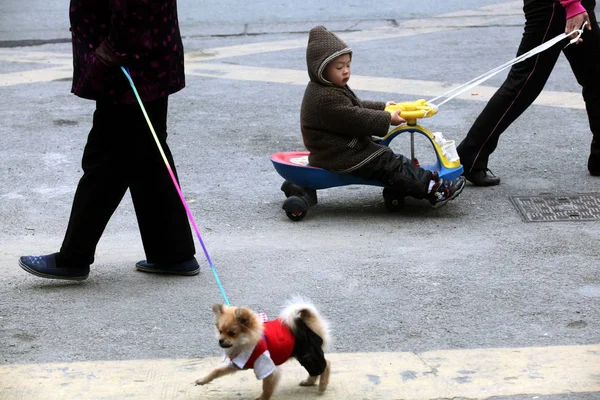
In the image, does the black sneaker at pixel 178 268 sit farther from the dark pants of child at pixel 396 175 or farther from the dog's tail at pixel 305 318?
the dog's tail at pixel 305 318

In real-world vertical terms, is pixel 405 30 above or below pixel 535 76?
below

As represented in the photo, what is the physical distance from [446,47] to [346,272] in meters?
6.26

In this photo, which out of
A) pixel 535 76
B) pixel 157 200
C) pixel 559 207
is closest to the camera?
pixel 157 200

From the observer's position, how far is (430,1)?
43.0 feet

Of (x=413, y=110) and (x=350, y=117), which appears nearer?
(x=350, y=117)

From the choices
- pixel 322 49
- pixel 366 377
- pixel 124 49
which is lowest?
pixel 366 377

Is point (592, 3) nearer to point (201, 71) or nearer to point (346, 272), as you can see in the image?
point (346, 272)

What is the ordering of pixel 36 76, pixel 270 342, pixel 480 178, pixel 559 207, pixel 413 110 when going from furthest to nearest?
pixel 36 76 → pixel 480 178 → pixel 559 207 → pixel 413 110 → pixel 270 342

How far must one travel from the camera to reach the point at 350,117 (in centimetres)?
511

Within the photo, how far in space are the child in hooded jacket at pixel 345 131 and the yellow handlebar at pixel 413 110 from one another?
0.22 feet

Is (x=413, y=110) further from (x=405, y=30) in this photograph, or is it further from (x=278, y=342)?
(x=405, y=30)

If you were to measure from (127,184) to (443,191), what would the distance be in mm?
1901

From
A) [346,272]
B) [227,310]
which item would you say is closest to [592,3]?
[346,272]

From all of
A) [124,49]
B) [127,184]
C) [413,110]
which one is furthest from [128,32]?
[413,110]
